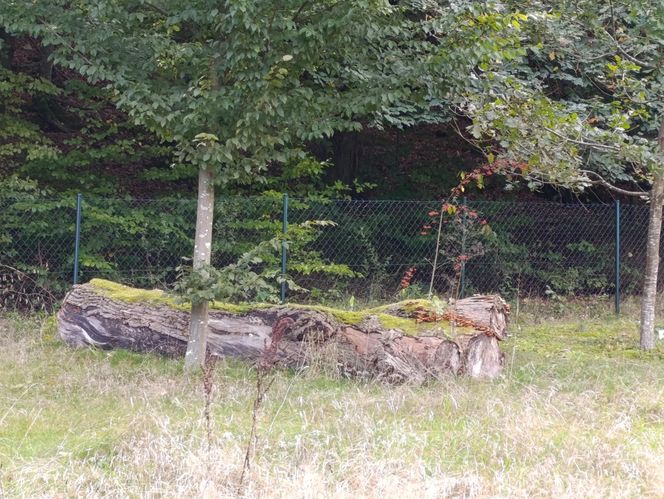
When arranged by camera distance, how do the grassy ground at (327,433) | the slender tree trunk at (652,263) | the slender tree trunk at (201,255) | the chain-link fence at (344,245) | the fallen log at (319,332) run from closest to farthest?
the grassy ground at (327,433) < the fallen log at (319,332) < the slender tree trunk at (201,255) < the slender tree trunk at (652,263) < the chain-link fence at (344,245)

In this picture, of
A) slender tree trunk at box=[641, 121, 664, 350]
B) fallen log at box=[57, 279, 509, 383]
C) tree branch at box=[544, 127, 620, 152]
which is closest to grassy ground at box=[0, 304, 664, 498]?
fallen log at box=[57, 279, 509, 383]

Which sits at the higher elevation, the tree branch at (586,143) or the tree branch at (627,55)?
the tree branch at (627,55)

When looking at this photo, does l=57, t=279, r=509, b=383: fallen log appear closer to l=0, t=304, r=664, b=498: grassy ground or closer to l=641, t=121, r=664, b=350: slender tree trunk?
l=0, t=304, r=664, b=498: grassy ground

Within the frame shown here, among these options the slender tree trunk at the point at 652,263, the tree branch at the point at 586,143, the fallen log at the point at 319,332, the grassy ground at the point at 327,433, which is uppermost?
the tree branch at the point at 586,143

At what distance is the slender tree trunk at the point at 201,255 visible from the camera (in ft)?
21.4

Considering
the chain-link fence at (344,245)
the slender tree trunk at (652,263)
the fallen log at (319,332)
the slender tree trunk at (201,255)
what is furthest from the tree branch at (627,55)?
the slender tree trunk at (201,255)

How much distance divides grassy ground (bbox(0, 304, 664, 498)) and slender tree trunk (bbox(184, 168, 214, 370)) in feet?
0.73

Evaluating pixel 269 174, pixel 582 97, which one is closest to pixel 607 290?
pixel 582 97

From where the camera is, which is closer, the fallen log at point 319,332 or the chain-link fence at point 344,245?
the fallen log at point 319,332

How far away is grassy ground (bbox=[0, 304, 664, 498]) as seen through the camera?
3.96 m

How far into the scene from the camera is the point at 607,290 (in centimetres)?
1264

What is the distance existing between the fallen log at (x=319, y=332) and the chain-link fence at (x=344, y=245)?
1.42 m

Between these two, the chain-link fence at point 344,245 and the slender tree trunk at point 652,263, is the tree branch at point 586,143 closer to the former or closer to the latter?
the slender tree trunk at point 652,263

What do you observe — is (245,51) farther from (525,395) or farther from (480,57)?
(525,395)
